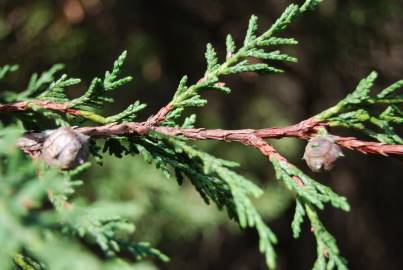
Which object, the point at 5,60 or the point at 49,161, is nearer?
the point at 49,161

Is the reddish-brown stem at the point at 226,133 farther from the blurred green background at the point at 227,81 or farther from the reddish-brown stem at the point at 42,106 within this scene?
the blurred green background at the point at 227,81

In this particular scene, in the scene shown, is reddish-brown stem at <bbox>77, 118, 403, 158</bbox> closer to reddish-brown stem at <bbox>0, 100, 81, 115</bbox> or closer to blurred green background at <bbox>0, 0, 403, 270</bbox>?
reddish-brown stem at <bbox>0, 100, 81, 115</bbox>

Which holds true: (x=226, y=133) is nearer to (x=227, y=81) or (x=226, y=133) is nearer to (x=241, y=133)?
(x=241, y=133)

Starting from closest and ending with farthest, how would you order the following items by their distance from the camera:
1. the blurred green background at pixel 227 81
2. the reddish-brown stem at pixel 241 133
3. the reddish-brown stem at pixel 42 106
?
the reddish-brown stem at pixel 241 133 → the reddish-brown stem at pixel 42 106 → the blurred green background at pixel 227 81

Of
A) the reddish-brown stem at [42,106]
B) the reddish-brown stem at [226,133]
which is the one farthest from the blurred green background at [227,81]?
the reddish-brown stem at [226,133]

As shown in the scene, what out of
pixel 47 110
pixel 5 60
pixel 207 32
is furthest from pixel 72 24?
pixel 47 110

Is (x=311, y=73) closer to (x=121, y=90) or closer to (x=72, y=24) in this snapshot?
(x=121, y=90)

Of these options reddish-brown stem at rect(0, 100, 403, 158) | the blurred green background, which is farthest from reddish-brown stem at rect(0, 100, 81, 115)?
the blurred green background

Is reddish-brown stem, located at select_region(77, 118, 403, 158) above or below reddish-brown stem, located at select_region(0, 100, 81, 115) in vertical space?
below
